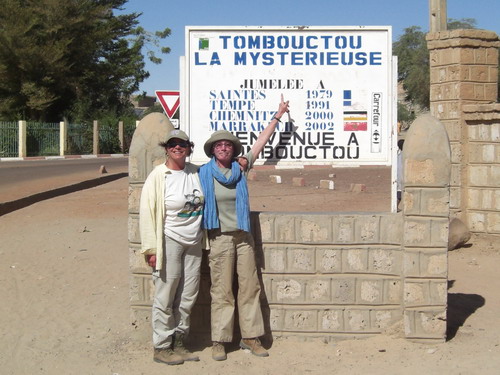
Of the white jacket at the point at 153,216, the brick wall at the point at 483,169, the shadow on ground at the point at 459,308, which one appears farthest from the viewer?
the brick wall at the point at 483,169

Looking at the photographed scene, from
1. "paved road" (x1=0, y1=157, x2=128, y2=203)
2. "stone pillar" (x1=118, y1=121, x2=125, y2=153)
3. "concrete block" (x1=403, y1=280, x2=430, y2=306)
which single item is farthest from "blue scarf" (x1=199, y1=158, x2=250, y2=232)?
"stone pillar" (x1=118, y1=121, x2=125, y2=153)

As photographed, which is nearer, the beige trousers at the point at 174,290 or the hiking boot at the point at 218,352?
the beige trousers at the point at 174,290

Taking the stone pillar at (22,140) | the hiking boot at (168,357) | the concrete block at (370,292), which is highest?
the stone pillar at (22,140)

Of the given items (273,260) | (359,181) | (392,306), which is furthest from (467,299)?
(359,181)

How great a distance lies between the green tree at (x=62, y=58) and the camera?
37219 mm

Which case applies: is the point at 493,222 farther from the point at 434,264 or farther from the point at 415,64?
the point at 415,64

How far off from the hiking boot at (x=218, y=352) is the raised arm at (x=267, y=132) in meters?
1.52

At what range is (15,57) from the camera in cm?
3744

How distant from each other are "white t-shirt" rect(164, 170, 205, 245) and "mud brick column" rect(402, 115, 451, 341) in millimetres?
1704

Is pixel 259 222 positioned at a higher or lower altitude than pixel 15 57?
lower

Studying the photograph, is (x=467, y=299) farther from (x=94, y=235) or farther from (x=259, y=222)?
(x=94, y=235)

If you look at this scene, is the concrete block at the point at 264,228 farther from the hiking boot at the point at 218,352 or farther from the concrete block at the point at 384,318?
the concrete block at the point at 384,318

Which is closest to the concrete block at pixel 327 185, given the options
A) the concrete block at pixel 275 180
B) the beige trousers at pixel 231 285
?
the concrete block at pixel 275 180

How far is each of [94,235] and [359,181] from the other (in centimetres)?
1095
